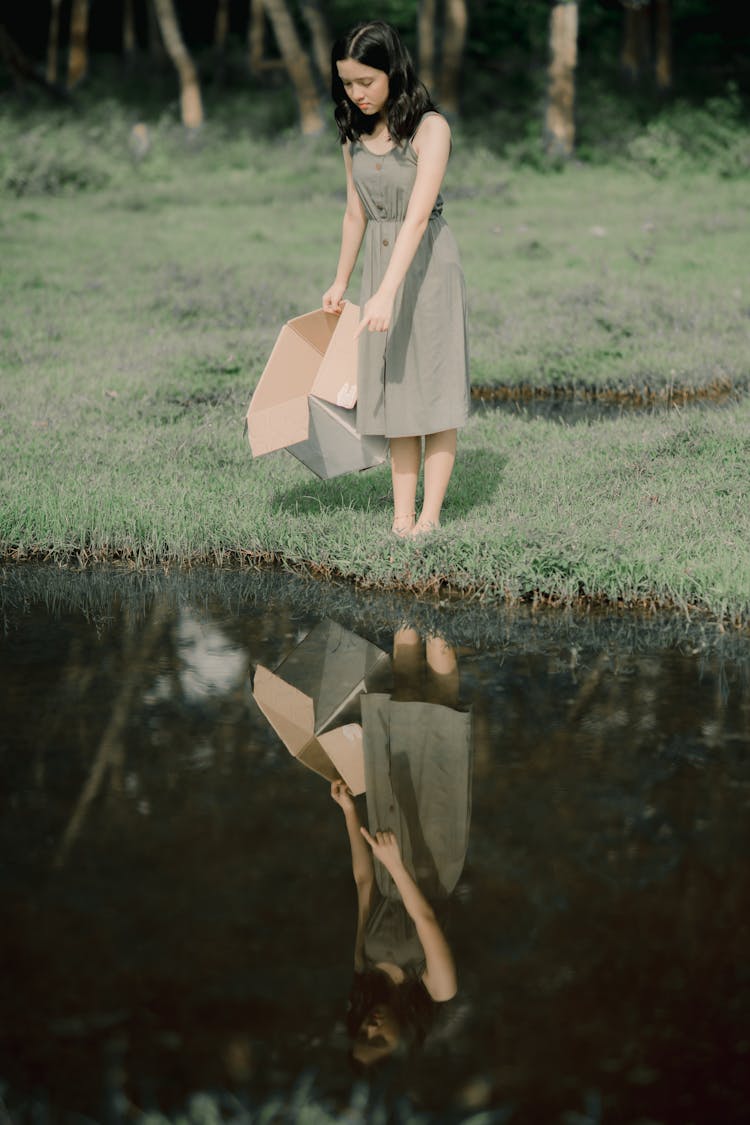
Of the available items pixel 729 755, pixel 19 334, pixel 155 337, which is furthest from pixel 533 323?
pixel 729 755

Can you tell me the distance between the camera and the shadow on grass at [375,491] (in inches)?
215

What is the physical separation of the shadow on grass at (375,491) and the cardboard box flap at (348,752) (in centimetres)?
188

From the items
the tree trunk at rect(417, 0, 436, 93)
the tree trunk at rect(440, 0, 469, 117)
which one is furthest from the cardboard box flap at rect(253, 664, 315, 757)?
the tree trunk at rect(417, 0, 436, 93)

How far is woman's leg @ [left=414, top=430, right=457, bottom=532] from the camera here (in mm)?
5023

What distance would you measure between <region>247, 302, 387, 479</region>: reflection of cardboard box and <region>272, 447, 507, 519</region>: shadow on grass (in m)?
0.38

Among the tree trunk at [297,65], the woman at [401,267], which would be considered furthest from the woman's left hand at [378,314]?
the tree trunk at [297,65]

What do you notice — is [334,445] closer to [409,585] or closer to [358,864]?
[409,585]

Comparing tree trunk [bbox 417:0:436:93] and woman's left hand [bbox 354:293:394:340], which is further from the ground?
woman's left hand [bbox 354:293:394:340]

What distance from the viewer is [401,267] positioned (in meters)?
4.50

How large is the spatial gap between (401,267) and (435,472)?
88cm

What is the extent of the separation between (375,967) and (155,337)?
7.69 m

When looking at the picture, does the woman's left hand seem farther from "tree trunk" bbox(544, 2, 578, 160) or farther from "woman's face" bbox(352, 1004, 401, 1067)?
"tree trunk" bbox(544, 2, 578, 160)

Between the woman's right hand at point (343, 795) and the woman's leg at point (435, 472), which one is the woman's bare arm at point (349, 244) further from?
the woman's right hand at point (343, 795)

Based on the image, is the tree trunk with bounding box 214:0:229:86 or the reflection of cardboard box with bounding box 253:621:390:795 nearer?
the reflection of cardboard box with bounding box 253:621:390:795
